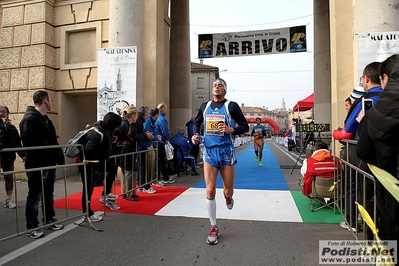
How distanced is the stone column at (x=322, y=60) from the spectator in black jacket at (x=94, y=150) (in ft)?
35.5

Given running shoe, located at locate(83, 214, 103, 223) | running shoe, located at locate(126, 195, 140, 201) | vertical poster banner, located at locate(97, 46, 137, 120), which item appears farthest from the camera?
vertical poster banner, located at locate(97, 46, 137, 120)

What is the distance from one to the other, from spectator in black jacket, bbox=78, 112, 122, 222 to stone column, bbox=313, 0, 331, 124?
10.8 m

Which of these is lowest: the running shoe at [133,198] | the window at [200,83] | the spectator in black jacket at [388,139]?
the running shoe at [133,198]

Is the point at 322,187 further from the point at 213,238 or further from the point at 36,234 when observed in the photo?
the point at 36,234

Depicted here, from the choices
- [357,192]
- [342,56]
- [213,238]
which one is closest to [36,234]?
[213,238]

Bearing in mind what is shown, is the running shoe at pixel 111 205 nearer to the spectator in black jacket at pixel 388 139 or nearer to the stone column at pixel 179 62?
the spectator in black jacket at pixel 388 139

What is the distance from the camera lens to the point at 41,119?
401 centimetres

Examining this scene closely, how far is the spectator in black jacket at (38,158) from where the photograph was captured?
3869 millimetres

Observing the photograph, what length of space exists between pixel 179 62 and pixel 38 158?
10.1m

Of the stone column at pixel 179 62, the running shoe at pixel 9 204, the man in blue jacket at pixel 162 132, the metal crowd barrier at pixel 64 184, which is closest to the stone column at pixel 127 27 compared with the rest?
the man in blue jacket at pixel 162 132

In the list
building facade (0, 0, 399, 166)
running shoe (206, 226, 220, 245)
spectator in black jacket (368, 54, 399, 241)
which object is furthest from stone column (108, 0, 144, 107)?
spectator in black jacket (368, 54, 399, 241)

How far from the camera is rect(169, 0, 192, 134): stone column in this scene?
43.2 ft

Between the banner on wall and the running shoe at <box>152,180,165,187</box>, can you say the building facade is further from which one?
the running shoe at <box>152,180,165,187</box>

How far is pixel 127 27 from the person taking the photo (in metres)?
7.80
